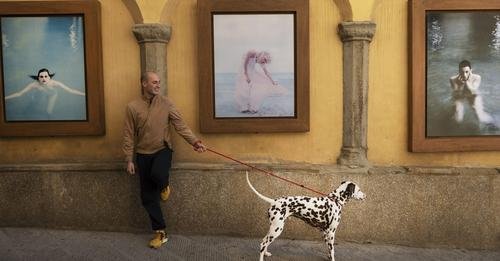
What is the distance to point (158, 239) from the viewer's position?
5.17 meters

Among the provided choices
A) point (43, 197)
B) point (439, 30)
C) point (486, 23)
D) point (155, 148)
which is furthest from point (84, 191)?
point (486, 23)

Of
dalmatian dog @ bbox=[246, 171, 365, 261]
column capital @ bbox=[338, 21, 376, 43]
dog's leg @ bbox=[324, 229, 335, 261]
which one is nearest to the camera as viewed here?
dalmatian dog @ bbox=[246, 171, 365, 261]

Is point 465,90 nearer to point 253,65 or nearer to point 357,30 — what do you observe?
point 357,30

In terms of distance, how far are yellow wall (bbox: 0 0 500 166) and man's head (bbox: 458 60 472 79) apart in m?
0.60

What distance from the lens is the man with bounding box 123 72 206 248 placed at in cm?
495

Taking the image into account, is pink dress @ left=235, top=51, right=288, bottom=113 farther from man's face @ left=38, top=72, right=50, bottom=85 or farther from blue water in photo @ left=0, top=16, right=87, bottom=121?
man's face @ left=38, top=72, right=50, bottom=85

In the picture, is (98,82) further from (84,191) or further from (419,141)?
(419,141)

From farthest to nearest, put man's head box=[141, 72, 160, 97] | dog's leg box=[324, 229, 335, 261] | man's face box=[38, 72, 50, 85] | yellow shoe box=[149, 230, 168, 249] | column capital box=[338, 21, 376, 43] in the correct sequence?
man's face box=[38, 72, 50, 85] < column capital box=[338, 21, 376, 43] < yellow shoe box=[149, 230, 168, 249] < man's head box=[141, 72, 160, 97] < dog's leg box=[324, 229, 335, 261]

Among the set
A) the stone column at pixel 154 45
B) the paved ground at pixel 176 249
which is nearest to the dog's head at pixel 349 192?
the paved ground at pixel 176 249

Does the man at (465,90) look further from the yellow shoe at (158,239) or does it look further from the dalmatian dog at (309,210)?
the yellow shoe at (158,239)

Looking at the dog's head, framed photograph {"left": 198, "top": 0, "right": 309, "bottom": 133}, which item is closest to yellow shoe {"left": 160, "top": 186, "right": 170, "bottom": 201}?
framed photograph {"left": 198, "top": 0, "right": 309, "bottom": 133}

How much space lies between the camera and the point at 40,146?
18.8ft

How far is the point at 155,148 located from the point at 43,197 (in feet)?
5.41

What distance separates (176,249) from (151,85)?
5.72ft
